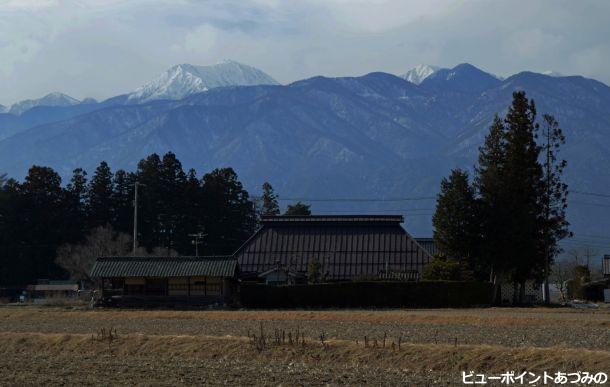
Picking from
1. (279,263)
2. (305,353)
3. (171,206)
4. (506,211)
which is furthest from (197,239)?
(305,353)

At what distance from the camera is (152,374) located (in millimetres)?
24359

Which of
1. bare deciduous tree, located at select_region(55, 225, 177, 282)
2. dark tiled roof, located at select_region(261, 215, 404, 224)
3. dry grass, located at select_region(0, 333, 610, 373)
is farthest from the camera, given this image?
bare deciduous tree, located at select_region(55, 225, 177, 282)

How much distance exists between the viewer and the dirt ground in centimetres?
2358

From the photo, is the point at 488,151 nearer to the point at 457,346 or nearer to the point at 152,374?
the point at 457,346

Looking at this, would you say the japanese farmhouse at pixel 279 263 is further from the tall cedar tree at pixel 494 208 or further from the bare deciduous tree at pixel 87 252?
the bare deciduous tree at pixel 87 252

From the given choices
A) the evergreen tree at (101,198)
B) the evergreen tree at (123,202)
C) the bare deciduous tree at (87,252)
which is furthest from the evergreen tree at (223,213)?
the bare deciduous tree at (87,252)

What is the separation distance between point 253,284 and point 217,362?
3368 centimetres

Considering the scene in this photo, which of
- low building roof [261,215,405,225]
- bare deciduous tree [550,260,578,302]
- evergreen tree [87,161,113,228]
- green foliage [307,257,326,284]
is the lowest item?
green foliage [307,257,326,284]

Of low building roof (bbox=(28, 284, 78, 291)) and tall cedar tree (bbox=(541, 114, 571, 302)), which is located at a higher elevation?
tall cedar tree (bbox=(541, 114, 571, 302))

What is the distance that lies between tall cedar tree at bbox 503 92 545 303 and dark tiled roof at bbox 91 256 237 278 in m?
19.6

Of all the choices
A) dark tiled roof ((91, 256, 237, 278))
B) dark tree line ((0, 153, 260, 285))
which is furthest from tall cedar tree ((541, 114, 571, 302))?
dark tree line ((0, 153, 260, 285))

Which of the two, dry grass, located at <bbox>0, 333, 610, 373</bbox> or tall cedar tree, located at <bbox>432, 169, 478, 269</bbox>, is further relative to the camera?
tall cedar tree, located at <bbox>432, 169, 478, 269</bbox>

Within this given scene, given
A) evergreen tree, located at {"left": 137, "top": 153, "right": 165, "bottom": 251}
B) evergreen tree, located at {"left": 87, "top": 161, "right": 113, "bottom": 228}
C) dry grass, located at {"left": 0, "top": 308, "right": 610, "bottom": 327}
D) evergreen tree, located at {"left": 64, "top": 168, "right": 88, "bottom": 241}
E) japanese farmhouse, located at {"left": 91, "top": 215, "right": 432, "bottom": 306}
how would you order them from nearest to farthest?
1. dry grass, located at {"left": 0, "top": 308, "right": 610, "bottom": 327}
2. japanese farmhouse, located at {"left": 91, "top": 215, "right": 432, "bottom": 306}
3. evergreen tree, located at {"left": 64, "top": 168, "right": 88, "bottom": 241}
4. evergreen tree, located at {"left": 87, "top": 161, "right": 113, "bottom": 228}
5. evergreen tree, located at {"left": 137, "top": 153, "right": 165, "bottom": 251}

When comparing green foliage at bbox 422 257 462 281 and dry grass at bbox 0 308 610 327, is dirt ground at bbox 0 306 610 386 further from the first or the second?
green foliage at bbox 422 257 462 281
